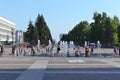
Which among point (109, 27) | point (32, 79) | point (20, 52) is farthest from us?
point (109, 27)

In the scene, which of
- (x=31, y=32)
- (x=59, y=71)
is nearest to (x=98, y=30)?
(x=31, y=32)

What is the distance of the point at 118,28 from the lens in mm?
117188

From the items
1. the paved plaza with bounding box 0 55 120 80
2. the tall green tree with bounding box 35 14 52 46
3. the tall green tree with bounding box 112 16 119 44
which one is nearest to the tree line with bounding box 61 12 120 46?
the tall green tree with bounding box 112 16 119 44

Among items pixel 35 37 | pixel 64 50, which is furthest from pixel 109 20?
pixel 64 50

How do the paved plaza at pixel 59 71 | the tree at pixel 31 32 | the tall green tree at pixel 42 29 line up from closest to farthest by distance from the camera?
the paved plaza at pixel 59 71
the tree at pixel 31 32
the tall green tree at pixel 42 29

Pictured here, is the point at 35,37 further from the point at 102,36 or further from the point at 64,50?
the point at 64,50

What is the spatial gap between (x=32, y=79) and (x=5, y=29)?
173900 millimetres

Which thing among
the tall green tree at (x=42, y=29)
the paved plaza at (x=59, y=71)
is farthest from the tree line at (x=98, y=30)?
the paved plaza at (x=59, y=71)

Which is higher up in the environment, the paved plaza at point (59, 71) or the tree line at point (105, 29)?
the tree line at point (105, 29)

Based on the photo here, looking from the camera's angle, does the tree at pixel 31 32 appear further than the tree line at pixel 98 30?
Yes

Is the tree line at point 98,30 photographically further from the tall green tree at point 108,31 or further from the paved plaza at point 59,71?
the paved plaza at point 59,71

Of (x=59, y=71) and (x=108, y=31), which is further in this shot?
(x=108, y=31)

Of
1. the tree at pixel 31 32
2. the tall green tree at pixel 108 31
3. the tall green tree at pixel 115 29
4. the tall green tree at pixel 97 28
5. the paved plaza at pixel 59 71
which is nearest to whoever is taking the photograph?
the paved plaza at pixel 59 71

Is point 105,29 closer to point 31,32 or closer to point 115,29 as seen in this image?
point 115,29
